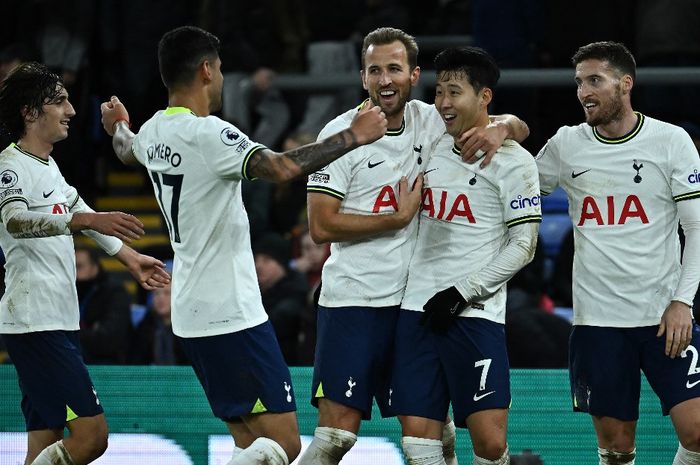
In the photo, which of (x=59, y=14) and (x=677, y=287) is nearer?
(x=677, y=287)

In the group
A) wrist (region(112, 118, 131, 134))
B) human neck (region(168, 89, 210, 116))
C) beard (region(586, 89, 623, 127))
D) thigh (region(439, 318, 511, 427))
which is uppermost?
beard (region(586, 89, 623, 127))

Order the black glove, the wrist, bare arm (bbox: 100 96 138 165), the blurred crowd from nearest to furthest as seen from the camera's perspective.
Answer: the black glove → bare arm (bbox: 100 96 138 165) → the wrist → the blurred crowd

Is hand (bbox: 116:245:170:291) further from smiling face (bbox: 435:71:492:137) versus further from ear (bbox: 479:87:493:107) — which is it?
ear (bbox: 479:87:493:107)

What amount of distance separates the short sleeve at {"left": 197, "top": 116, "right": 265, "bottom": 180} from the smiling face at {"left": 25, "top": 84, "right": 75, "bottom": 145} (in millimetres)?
1324

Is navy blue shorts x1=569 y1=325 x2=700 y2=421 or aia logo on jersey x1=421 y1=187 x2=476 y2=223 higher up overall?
aia logo on jersey x1=421 y1=187 x2=476 y2=223

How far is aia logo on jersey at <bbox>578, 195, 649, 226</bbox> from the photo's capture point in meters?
6.47

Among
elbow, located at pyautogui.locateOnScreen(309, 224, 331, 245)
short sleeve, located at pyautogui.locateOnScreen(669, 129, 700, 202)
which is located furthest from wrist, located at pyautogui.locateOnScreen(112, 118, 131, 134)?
short sleeve, located at pyautogui.locateOnScreen(669, 129, 700, 202)

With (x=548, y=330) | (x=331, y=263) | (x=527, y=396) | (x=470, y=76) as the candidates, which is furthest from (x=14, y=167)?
(x=548, y=330)

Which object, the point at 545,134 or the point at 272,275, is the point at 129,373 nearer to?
the point at 272,275

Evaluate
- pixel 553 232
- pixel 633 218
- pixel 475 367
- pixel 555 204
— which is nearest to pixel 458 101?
pixel 633 218

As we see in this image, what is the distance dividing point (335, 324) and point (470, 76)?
132 centimetres

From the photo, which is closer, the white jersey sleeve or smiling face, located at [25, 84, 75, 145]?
the white jersey sleeve

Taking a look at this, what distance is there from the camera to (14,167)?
6770 mm

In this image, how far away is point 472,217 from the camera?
637cm
